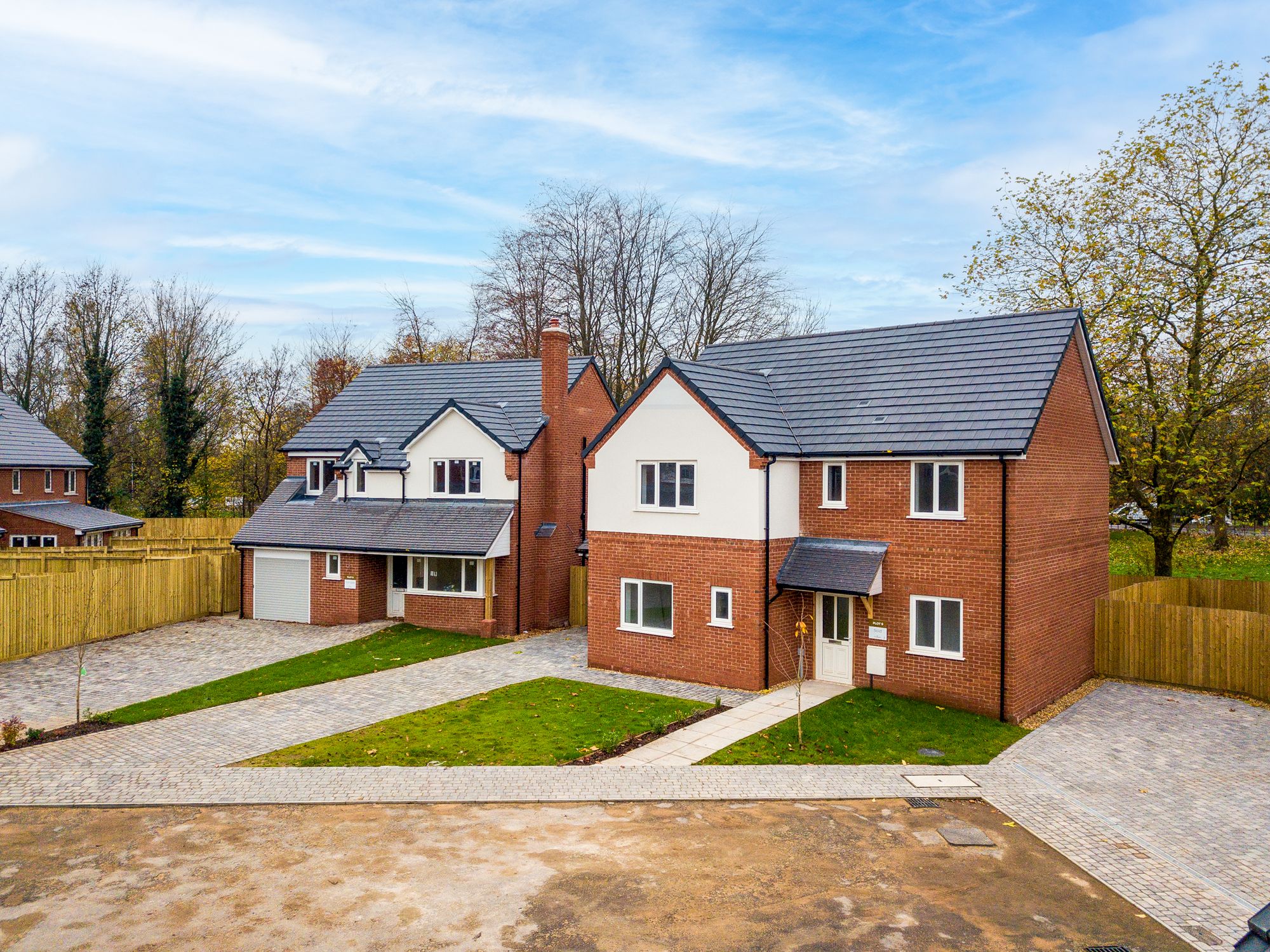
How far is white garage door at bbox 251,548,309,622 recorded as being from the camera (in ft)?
90.8

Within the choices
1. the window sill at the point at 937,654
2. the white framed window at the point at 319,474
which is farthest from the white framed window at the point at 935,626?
the white framed window at the point at 319,474

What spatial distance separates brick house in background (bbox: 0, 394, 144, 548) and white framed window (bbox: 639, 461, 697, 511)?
91.4 feet

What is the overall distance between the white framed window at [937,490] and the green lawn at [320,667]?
41.5ft

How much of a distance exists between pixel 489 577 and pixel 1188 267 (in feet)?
72.6

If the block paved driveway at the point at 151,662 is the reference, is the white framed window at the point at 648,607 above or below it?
above

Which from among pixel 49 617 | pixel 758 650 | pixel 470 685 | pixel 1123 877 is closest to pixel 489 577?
pixel 470 685

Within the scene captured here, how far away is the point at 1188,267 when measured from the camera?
2430cm

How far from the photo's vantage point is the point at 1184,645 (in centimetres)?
1998

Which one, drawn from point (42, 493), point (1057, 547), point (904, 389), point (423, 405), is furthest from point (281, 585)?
point (1057, 547)

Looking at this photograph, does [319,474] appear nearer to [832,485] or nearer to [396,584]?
[396,584]

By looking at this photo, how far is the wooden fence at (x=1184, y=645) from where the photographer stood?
1911 cm

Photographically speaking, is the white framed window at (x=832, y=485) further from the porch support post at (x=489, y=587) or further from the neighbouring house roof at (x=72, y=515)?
the neighbouring house roof at (x=72, y=515)

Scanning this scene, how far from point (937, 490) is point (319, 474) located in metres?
21.7

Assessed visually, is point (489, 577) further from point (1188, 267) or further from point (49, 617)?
point (1188, 267)
